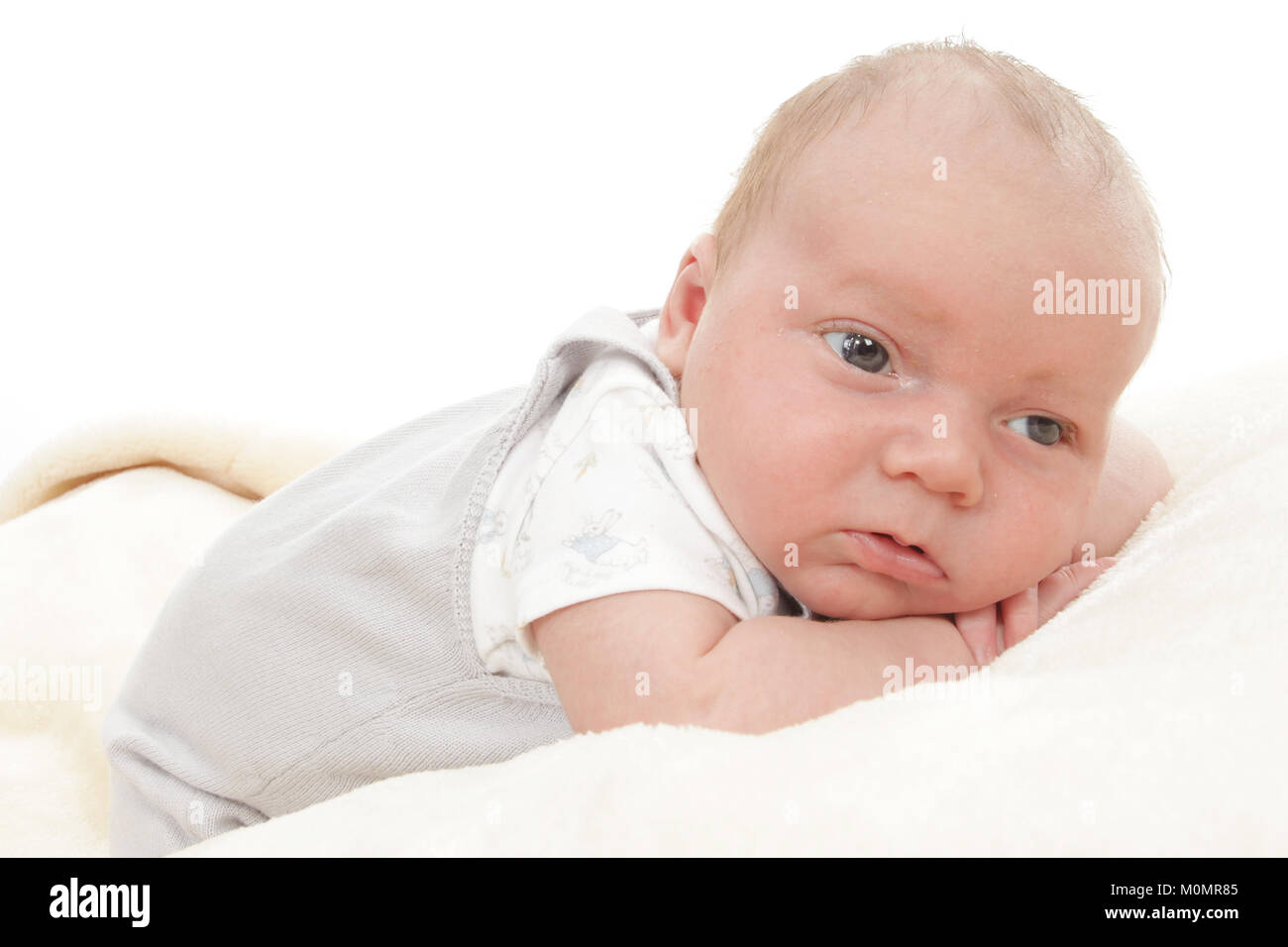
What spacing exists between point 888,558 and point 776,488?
0.38 feet

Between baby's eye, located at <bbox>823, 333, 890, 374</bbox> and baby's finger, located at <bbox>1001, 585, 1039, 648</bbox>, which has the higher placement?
baby's eye, located at <bbox>823, 333, 890, 374</bbox>

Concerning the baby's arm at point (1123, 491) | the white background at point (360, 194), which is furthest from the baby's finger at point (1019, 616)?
the white background at point (360, 194)

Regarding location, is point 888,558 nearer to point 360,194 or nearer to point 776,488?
point 776,488

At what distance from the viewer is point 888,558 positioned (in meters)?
1.10

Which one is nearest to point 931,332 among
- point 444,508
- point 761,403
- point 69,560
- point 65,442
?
point 761,403

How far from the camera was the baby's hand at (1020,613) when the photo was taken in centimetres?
117

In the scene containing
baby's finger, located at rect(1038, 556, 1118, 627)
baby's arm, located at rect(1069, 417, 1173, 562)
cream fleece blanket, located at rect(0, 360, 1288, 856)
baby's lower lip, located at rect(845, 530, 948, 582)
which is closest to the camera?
cream fleece blanket, located at rect(0, 360, 1288, 856)

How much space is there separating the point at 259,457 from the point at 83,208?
130 cm

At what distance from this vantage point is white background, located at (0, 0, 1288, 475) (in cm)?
298

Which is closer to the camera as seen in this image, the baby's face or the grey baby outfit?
the baby's face

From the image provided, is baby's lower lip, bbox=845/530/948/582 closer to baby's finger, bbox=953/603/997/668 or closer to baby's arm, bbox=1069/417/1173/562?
baby's finger, bbox=953/603/997/668

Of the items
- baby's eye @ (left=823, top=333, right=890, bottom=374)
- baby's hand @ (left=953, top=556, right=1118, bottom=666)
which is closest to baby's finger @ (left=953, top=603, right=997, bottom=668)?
baby's hand @ (left=953, top=556, right=1118, bottom=666)

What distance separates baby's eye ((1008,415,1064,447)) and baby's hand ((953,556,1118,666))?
0.50 feet
